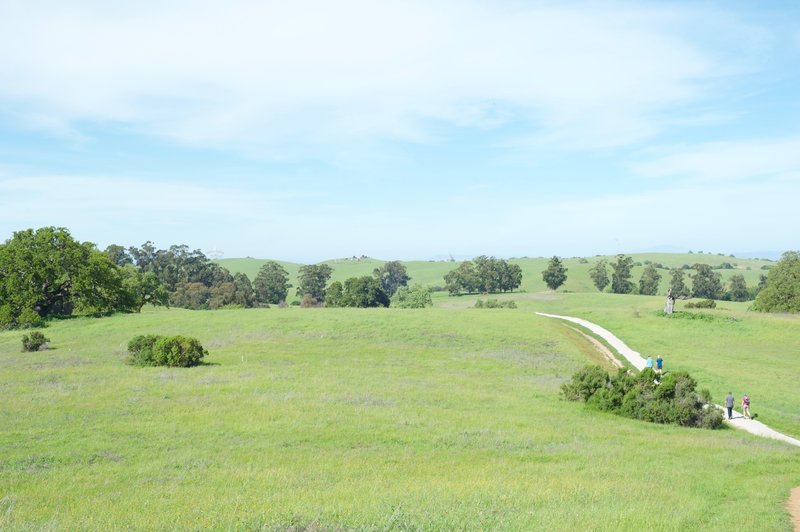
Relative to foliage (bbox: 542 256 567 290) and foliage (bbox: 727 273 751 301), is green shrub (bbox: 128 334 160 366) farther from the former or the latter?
foliage (bbox: 727 273 751 301)

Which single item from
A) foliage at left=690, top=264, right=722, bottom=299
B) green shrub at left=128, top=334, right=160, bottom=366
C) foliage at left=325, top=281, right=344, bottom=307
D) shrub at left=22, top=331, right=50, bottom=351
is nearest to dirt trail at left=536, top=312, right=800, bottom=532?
green shrub at left=128, top=334, right=160, bottom=366

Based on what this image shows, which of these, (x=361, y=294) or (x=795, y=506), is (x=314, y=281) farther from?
(x=795, y=506)

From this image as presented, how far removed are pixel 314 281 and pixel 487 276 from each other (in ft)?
156

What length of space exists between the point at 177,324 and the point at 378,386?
42.1 metres

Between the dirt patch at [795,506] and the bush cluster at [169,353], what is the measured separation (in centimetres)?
3437

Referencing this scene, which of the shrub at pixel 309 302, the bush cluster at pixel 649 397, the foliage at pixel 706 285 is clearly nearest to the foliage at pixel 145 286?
the shrub at pixel 309 302

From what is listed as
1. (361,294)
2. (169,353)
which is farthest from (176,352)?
(361,294)

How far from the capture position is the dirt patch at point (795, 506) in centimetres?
1280

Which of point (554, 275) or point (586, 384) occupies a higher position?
point (554, 275)

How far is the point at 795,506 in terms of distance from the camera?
1419 centimetres

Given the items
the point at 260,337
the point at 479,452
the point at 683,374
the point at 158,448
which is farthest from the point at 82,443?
the point at 260,337

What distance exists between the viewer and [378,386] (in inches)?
1307

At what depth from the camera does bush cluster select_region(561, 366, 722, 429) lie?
2905 cm

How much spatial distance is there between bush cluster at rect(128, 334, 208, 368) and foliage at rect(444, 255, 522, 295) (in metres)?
129
